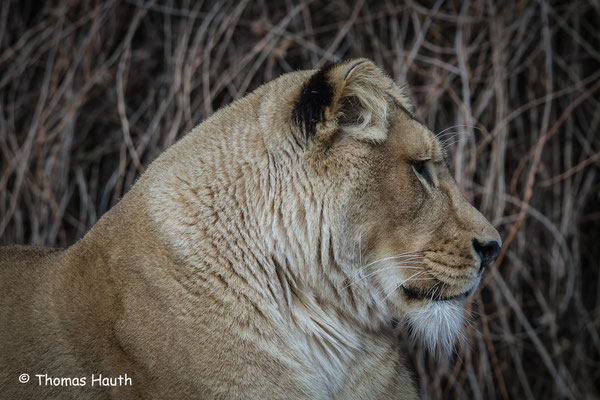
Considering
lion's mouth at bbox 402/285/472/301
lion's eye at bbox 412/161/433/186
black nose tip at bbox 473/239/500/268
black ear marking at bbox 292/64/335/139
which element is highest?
black ear marking at bbox 292/64/335/139

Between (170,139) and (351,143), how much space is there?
1.69 m

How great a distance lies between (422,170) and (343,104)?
1.01 ft

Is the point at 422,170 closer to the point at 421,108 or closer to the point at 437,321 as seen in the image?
the point at 437,321

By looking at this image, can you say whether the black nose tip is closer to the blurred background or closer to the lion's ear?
the lion's ear

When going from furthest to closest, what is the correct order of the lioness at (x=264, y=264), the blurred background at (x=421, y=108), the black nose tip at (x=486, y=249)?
the blurred background at (x=421, y=108) → the black nose tip at (x=486, y=249) → the lioness at (x=264, y=264)

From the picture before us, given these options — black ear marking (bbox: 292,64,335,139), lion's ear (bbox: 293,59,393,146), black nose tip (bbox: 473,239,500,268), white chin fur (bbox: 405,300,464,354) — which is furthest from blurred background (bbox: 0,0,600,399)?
black ear marking (bbox: 292,64,335,139)

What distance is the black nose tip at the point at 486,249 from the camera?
184 cm

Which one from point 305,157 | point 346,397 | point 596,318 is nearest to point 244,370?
point 346,397

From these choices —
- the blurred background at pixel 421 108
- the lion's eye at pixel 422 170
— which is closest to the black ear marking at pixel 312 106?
the lion's eye at pixel 422 170

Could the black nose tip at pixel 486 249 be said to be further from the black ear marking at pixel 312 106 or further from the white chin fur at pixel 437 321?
the black ear marking at pixel 312 106

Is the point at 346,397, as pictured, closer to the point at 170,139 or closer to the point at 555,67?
the point at 170,139

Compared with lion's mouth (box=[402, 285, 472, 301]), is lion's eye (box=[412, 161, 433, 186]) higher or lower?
higher

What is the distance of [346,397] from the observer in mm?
1825

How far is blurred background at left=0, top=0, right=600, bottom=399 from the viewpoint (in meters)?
3.19
